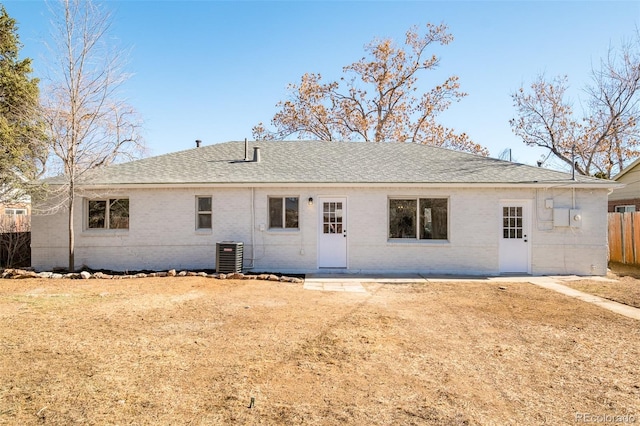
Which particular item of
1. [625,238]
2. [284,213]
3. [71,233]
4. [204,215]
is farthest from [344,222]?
[625,238]

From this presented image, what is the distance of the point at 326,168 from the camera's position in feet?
40.2

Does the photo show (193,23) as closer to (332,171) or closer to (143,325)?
(332,171)

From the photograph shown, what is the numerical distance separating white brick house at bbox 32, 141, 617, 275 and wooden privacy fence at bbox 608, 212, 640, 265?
3816 millimetres

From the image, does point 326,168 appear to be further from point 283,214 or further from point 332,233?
point 332,233

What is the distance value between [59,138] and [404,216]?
11.1 m

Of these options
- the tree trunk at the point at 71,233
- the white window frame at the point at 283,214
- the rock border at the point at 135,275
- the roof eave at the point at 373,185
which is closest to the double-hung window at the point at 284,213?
the white window frame at the point at 283,214

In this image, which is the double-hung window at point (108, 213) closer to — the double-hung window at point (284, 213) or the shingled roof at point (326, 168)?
the shingled roof at point (326, 168)

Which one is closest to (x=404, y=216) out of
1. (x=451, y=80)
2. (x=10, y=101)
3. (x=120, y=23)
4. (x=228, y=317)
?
(x=228, y=317)

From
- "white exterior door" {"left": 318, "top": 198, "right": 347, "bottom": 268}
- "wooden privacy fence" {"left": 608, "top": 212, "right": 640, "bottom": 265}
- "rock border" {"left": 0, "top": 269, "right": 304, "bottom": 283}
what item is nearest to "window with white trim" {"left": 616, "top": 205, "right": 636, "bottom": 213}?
"wooden privacy fence" {"left": 608, "top": 212, "right": 640, "bottom": 265}

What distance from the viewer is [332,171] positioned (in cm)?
1197

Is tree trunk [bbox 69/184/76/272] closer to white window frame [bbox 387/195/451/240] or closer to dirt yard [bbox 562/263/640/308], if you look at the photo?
white window frame [bbox 387/195/451/240]

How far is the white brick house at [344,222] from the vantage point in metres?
11.1

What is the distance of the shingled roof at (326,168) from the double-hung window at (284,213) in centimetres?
71

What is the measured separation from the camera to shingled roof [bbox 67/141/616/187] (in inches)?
439
